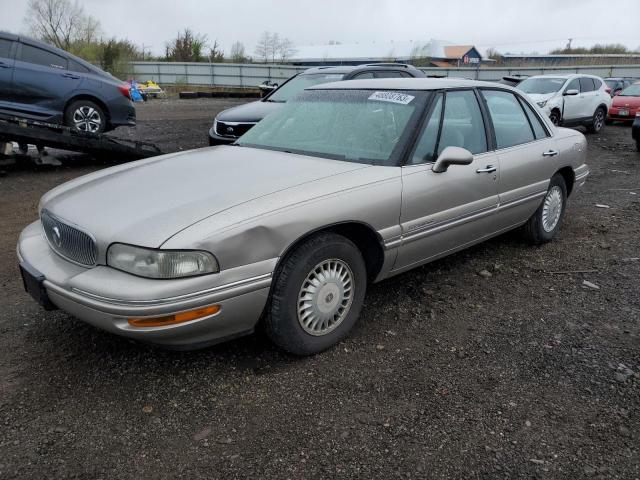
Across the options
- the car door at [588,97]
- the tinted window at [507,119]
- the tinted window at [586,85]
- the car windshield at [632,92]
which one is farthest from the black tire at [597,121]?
the tinted window at [507,119]

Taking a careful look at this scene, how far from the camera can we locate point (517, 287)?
4.21m

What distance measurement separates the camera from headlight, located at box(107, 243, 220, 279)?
2.50 meters

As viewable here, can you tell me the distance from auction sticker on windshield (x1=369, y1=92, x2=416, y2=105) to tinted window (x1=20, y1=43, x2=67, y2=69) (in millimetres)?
6665

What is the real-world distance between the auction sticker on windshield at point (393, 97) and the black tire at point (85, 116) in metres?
6.45

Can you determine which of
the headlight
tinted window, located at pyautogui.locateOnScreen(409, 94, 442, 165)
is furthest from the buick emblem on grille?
tinted window, located at pyautogui.locateOnScreen(409, 94, 442, 165)

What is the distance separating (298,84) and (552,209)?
5290 millimetres

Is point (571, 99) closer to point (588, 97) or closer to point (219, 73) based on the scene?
point (588, 97)

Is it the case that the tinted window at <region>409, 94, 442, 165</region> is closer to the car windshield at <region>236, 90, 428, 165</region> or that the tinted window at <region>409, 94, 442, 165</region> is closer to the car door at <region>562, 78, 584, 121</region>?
the car windshield at <region>236, 90, 428, 165</region>

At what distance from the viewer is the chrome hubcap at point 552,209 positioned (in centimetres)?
498

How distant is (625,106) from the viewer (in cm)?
1602

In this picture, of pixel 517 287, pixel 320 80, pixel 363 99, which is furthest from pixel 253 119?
pixel 517 287

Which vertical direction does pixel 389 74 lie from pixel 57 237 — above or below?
above

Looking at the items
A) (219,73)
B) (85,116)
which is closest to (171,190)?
(85,116)

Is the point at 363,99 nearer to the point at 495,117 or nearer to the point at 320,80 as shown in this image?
the point at 495,117
